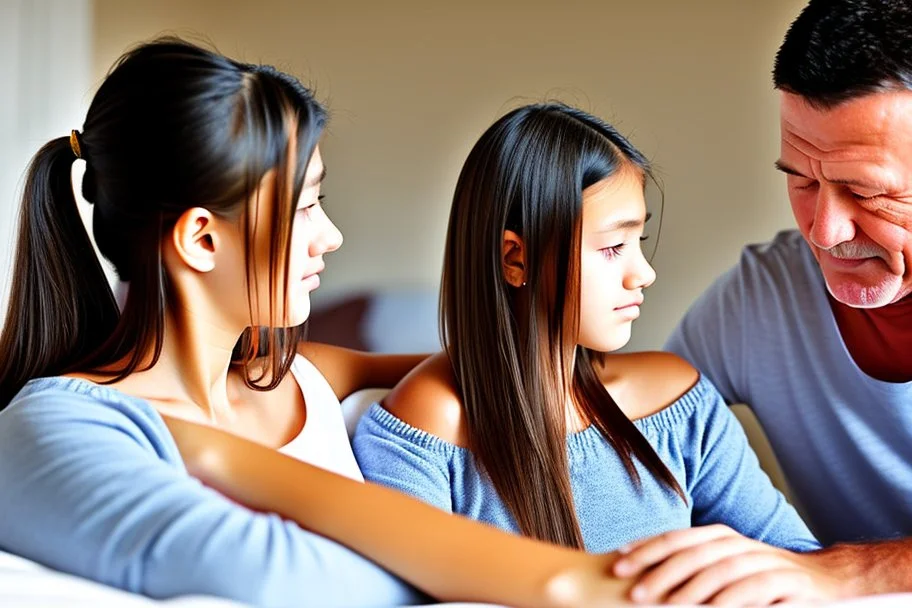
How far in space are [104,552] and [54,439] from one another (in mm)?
126

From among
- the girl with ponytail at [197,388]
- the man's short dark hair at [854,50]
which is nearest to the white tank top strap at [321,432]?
the girl with ponytail at [197,388]

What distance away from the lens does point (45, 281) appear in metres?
1.17

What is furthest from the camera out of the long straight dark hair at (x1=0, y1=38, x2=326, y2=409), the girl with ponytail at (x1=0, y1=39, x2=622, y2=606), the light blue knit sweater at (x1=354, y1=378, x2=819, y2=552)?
the light blue knit sweater at (x1=354, y1=378, x2=819, y2=552)

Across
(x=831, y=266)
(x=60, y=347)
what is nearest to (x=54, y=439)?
(x=60, y=347)

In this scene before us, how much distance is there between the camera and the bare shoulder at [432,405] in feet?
4.25

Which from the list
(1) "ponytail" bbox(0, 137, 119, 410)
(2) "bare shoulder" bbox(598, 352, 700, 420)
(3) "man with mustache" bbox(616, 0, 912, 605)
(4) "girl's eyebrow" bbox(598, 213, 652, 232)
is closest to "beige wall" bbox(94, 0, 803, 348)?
(3) "man with mustache" bbox(616, 0, 912, 605)

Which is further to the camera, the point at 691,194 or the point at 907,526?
the point at 691,194

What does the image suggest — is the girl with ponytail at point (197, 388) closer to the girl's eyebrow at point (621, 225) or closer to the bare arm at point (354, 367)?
the bare arm at point (354, 367)

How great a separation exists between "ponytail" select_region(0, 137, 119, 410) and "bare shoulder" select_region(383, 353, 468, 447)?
396mm

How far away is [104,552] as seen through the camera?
0.88 m

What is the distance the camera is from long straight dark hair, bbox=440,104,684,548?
127cm

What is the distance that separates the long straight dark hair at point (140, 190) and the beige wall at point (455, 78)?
2.23 ft

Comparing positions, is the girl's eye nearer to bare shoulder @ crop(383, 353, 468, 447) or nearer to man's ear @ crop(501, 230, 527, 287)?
man's ear @ crop(501, 230, 527, 287)

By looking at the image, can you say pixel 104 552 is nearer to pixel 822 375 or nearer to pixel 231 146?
pixel 231 146
